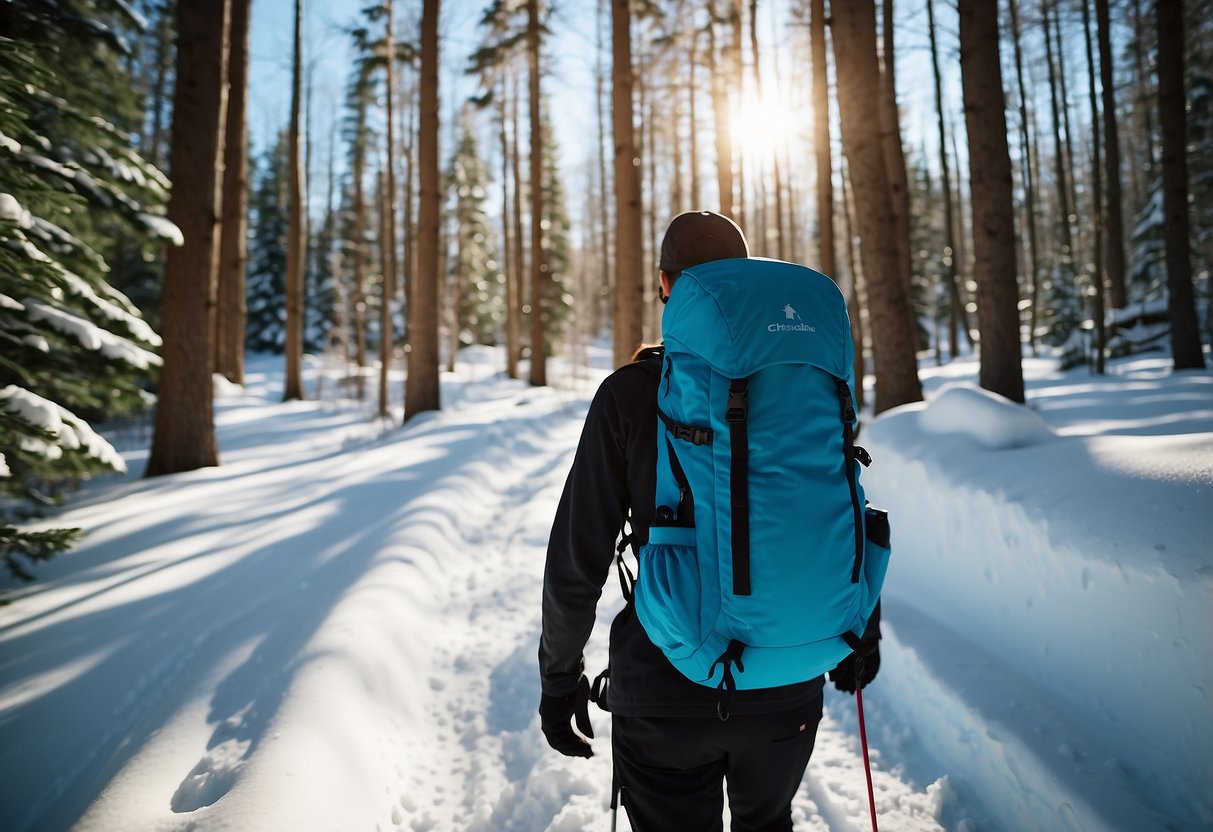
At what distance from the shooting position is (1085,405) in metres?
8.12

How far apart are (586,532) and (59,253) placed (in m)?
6.34

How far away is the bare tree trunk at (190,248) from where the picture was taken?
7.51 meters

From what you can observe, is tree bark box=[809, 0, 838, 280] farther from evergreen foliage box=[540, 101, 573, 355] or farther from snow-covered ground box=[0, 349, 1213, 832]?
evergreen foliage box=[540, 101, 573, 355]

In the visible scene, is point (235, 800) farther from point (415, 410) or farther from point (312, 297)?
point (312, 297)

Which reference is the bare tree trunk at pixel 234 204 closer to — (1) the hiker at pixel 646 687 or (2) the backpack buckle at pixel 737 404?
(1) the hiker at pixel 646 687

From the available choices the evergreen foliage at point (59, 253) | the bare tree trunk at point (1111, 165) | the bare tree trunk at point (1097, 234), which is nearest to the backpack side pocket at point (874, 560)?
the evergreen foliage at point (59, 253)

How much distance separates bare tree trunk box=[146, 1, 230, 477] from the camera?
7.51 metres

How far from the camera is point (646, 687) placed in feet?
4.75

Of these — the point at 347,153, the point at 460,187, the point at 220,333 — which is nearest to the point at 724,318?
the point at 220,333

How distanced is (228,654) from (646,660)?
311 cm

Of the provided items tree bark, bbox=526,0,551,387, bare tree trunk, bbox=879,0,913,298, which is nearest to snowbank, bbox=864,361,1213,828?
bare tree trunk, bbox=879,0,913,298

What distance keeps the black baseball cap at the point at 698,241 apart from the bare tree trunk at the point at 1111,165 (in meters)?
15.9

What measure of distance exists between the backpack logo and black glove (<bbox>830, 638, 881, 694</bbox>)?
2.77ft

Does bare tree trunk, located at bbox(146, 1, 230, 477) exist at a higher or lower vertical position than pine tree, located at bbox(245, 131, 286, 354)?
lower
